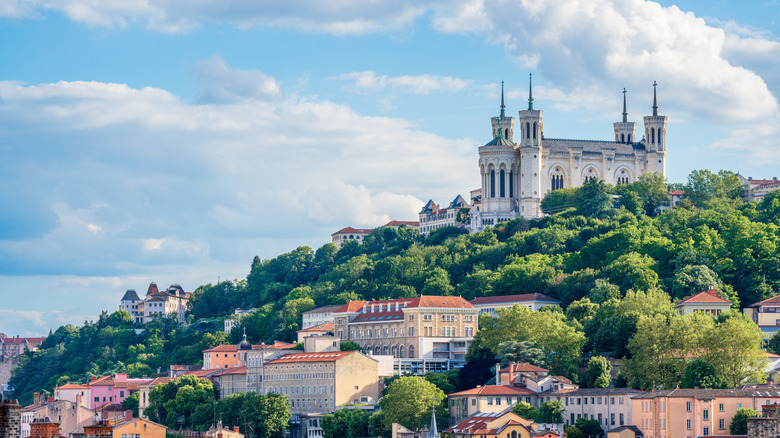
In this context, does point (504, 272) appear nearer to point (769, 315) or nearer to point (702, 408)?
point (769, 315)

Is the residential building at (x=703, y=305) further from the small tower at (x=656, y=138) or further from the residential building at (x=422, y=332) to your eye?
the small tower at (x=656, y=138)

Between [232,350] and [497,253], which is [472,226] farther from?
[232,350]

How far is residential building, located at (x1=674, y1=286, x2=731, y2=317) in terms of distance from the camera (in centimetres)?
9912

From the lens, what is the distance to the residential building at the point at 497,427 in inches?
3095

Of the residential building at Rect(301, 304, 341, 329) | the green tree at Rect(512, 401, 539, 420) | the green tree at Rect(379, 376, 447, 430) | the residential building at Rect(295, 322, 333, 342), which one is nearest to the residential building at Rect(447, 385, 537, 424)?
the green tree at Rect(379, 376, 447, 430)

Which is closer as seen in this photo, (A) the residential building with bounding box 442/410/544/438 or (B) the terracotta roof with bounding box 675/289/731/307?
(A) the residential building with bounding box 442/410/544/438

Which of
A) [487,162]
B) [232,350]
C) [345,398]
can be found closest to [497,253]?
[487,162]

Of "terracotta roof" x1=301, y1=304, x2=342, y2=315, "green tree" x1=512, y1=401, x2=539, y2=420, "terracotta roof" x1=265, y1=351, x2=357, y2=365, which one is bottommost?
"green tree" x1=512, y1=401, x2=539, y2=420

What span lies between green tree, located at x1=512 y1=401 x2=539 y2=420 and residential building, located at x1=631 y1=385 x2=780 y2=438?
9215 millimetres

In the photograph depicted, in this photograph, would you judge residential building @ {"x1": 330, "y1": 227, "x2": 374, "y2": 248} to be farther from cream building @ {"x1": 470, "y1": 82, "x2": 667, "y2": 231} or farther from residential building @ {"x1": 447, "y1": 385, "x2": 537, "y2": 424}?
residential building @ {"x1": 447, "y1": 385, "x2": 537, "y2": 424}

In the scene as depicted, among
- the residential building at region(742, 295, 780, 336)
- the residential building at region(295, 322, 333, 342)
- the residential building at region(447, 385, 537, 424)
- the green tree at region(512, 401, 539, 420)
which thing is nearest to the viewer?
the green tree at region(512, 401, 539, 420)

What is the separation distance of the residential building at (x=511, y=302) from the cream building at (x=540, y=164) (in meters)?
27.1

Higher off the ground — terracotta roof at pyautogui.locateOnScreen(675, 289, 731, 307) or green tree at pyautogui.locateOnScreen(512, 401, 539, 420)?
terracotta roof at pyautogui.locateOnScreen(675, 289, 731, 307)

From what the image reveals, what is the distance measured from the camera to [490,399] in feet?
285
